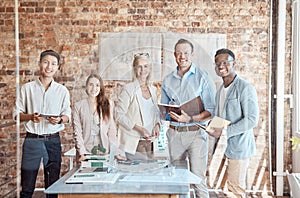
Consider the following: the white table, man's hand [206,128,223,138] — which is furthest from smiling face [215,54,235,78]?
the white table

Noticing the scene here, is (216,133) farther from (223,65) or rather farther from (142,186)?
(142,186)

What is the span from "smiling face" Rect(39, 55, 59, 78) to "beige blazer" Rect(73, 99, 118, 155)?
0.22m

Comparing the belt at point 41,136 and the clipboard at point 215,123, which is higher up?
the clipboard at point 215,123

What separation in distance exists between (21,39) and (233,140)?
4.17ft

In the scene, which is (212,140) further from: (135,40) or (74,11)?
(74,11)

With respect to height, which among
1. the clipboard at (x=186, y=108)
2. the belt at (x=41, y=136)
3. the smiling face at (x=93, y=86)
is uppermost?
the smiling face at (x=93, y=86)

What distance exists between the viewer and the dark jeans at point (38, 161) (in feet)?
8.50

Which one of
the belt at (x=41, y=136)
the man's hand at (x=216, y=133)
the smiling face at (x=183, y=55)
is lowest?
the belt at (x=41, y=136)

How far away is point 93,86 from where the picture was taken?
256cm

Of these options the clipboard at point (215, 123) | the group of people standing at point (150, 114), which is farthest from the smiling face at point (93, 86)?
the clipboard at point (215, 123)

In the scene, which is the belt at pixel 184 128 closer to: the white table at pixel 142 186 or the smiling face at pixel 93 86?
the white table at pixel 142 186

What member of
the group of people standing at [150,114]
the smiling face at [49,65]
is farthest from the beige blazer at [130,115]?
the smiling face at [49,65]

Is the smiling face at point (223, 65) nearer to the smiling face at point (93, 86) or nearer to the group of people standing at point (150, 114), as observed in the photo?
the group of people standing at point (150, 114)

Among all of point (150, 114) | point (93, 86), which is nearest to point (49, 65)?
point (93, 86)
